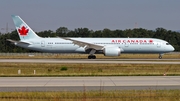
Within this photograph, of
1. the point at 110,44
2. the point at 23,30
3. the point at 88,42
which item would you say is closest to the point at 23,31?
the point at 23,30

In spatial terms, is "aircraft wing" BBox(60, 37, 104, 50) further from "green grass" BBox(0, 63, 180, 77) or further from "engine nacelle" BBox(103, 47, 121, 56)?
"green grass" BBox(0, 63, 180, 77)

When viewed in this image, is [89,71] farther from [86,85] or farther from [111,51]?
[111,51]

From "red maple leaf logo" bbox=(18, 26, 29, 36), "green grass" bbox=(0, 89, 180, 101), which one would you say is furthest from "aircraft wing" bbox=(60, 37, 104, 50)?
"green grass" bbox=(0, 89, 180, 101)

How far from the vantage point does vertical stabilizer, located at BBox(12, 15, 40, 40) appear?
174 ft

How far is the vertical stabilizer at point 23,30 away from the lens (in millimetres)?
53075

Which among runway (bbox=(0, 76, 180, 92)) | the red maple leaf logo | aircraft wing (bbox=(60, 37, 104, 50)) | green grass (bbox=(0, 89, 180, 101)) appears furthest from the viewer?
the red maple leaf logo

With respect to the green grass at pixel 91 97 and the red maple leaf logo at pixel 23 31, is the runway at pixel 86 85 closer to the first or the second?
the green grass at pixel 91 97

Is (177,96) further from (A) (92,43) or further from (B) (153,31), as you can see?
(B) (153,31)

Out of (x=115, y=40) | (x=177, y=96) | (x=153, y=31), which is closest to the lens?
(x=177, y=96)

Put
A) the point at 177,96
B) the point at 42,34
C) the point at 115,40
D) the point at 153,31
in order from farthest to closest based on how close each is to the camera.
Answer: the point at 153,31, the point at 42,34, the point at 115,40, the point at 177,96

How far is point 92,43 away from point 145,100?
39.7 meters

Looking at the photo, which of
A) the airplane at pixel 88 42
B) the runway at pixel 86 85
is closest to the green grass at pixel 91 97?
the runway at pixel 86 85

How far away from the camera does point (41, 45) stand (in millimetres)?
52344

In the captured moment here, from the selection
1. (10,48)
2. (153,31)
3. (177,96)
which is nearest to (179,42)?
(153,31)
